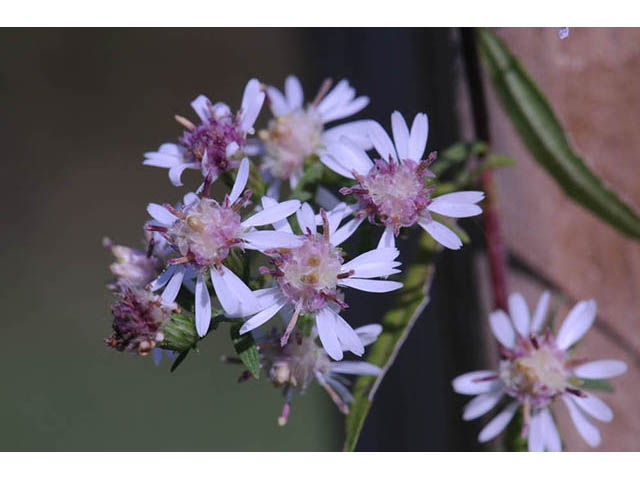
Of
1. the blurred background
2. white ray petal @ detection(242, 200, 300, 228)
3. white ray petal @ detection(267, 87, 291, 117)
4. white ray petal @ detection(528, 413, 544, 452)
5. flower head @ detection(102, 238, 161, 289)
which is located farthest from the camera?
the blurred background

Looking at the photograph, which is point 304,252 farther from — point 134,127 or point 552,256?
point 134,127

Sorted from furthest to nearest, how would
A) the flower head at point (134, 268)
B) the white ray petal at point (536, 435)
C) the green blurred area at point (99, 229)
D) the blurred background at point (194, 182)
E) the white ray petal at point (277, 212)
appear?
the green blurred area at point (99, 229), the blurred background at point (194, 182), the white ray petal at point (536, 435), the flower head at point (134, 268), the white ray petal at point (277, 212)

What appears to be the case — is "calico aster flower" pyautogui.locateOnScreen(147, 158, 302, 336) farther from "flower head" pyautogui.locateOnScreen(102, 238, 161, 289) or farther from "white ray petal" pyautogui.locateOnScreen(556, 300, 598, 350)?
"white ray petal" pyautogui.locateOnScreen(556, 300, 598, 350)

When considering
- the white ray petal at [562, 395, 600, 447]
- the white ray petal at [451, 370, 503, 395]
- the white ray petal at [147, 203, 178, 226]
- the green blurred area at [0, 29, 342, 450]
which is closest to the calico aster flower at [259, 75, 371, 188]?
the white ray petal at [147, 203, 178, 226]

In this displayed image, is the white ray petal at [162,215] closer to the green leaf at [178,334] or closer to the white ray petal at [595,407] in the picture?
the green leaf at [178,334]

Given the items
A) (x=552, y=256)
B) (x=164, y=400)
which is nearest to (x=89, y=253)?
(x=164, y=400)

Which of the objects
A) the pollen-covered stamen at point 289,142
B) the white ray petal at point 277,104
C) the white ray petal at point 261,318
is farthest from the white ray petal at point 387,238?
the white ray petal at point 277,104
